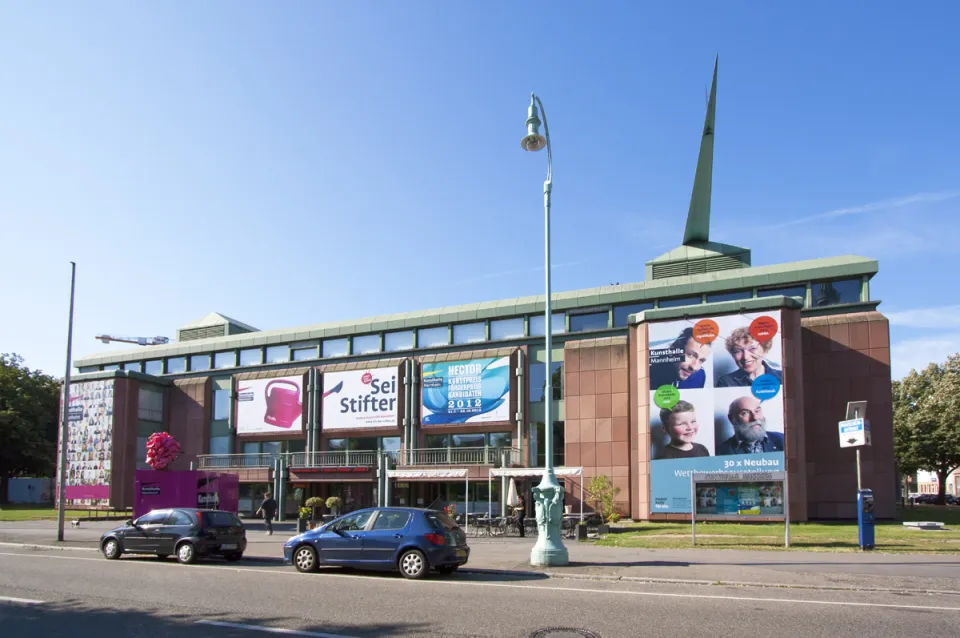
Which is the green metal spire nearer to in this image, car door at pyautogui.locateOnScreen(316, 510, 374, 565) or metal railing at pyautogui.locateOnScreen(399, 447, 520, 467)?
metal railing at pyautogui.locateOnScreen(399, 447, 520, 467)

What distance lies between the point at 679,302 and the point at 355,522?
985 inches

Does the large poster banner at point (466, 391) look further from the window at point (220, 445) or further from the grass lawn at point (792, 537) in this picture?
the window at point (220, 445)

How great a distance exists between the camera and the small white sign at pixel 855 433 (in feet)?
66.3

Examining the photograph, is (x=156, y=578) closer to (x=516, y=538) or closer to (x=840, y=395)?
(x=516, y=538)

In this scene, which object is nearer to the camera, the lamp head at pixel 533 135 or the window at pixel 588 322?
the lamp head at pixel 533 135

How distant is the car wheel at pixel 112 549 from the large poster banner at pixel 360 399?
72.7 feet

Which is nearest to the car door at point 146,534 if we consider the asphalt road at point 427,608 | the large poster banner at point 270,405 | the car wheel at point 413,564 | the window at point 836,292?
the asphalt road at point 427,608

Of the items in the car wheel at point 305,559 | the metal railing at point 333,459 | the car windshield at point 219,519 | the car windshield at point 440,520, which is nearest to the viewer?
the car windshield at point 440,520

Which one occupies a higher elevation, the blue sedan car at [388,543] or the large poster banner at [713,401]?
the large poster banner at [713,401]

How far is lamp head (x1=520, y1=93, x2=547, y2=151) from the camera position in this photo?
696 inches

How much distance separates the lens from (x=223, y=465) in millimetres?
45719

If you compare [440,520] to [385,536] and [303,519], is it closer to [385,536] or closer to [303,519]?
[385,536]

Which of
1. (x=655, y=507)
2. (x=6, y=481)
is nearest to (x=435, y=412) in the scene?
(x=655, y=507)

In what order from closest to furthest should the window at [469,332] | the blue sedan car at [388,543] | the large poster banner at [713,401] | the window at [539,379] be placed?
1. the blue sedan car at [388,543]
2. the large poster banner at [713,401]
3. the window at [539,379]
4. the window at [469,332]
